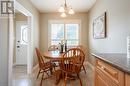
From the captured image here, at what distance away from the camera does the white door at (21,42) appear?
22.4 feet

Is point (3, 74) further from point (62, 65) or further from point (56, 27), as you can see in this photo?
point (56, 27)

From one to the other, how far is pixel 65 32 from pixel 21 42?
81.0 inches

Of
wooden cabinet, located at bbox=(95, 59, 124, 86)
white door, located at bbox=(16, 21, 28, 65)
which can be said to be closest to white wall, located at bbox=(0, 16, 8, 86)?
wooden cabinet, located at bbox=(95, 59, 124, 86)

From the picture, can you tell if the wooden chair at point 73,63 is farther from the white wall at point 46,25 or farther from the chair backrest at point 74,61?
the white wall at point 46,25

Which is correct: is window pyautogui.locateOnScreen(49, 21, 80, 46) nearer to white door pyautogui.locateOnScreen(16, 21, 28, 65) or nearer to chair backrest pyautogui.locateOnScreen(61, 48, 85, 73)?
white door pyautogui.locateOnScreen(16, 21, 28, 65)

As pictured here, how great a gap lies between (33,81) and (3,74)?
4.11 feet

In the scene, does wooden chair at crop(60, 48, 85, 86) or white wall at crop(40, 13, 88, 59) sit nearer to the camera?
wooden chair at crop(60, 48, 85, 86)

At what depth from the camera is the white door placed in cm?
681

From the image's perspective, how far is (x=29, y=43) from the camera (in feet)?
16.2

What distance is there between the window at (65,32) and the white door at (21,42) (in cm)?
120

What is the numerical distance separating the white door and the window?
47.4 inches

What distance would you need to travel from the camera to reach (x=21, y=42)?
269 inches

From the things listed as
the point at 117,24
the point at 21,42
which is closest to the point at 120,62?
the point at 117,24

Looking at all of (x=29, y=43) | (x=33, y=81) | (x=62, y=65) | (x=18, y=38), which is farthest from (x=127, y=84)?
(x=18, y=38)
